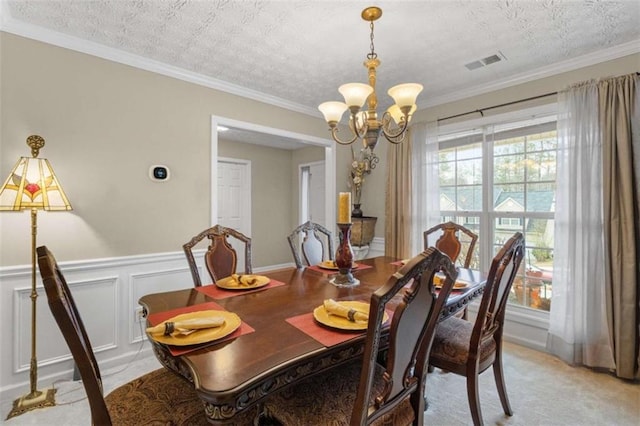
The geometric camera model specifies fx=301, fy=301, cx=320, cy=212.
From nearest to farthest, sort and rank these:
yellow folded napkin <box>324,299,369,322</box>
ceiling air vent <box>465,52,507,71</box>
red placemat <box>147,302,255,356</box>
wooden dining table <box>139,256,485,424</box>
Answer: wooden dining table <box>139,256,485,424</box>, red placemat <box>147,302,255,356</box>, yellow folded napkin <box>324,299,369,322</box>, ceiling air vent <box>465,52,507,71</box>

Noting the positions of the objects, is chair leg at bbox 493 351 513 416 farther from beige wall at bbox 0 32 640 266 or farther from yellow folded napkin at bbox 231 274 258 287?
beige wall at bbox 0 32 640 266

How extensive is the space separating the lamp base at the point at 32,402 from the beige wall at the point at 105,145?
2.91ft

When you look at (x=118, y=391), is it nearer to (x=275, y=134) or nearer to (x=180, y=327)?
(x=180, y=327)

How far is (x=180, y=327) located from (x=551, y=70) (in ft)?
11.3

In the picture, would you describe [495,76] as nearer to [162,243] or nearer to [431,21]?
[431,21]

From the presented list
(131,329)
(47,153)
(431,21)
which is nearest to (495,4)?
(431,21)

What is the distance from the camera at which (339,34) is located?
217cm

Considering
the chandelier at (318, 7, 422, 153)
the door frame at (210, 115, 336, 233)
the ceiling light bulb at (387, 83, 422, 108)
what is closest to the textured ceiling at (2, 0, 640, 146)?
the chandelier at (318, 7, 422, 153)

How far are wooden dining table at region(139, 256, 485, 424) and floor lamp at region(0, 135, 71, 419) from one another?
3.34 ft

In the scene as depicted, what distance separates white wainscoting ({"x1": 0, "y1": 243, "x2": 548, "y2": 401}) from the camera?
2.05 meters

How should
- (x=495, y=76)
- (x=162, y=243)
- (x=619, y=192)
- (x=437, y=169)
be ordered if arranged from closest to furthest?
(x=619, y=192)
(x=162, y=243)
(x=495, y=76)
(x=437, y=169)

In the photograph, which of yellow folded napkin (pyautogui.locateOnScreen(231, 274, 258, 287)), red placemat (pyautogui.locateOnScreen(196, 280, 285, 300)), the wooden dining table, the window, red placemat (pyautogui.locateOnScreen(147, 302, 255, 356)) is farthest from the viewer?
the window

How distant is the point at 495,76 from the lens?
2.90 metres

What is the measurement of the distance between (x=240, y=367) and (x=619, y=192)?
9.62 feet
